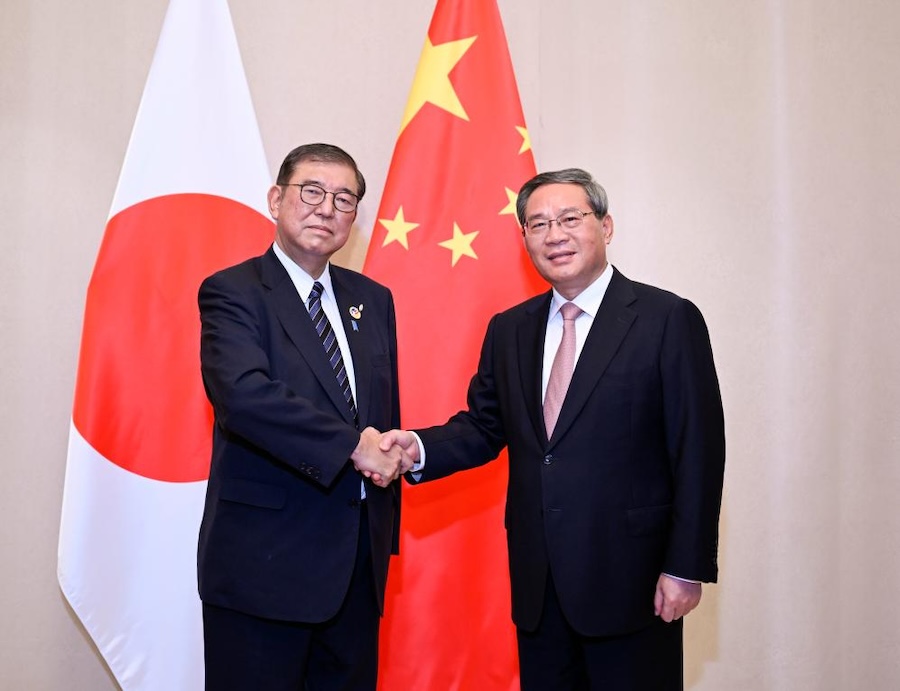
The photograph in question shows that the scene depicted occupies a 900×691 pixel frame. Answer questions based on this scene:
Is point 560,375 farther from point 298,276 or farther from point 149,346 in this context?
point 149,346

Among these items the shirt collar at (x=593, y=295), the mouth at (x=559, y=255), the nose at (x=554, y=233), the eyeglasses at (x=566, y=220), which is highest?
the eyeglasses at (x=566, y=220)

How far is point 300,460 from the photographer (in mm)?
1965

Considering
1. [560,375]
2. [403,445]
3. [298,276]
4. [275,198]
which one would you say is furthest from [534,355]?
[275,198]

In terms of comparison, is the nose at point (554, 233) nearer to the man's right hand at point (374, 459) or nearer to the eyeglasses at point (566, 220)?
the eyeglasses at point (566, 220)

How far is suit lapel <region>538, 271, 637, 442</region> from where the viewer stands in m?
2.04

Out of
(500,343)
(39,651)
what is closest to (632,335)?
(500,343)

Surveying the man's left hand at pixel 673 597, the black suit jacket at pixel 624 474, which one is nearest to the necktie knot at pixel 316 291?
the black suit jacket at pixel 624 474

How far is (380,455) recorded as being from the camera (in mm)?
2080

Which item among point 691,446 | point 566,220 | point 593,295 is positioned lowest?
point 691,446

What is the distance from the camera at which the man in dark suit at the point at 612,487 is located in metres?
1.97

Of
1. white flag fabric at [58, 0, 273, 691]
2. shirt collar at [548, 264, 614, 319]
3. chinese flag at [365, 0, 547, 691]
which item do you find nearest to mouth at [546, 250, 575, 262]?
shirt collar at [548, 264, 614, 319]

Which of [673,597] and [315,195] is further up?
[315,195]

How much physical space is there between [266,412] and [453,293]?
1094mm

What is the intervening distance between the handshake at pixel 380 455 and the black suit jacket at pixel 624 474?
0.34 metres
